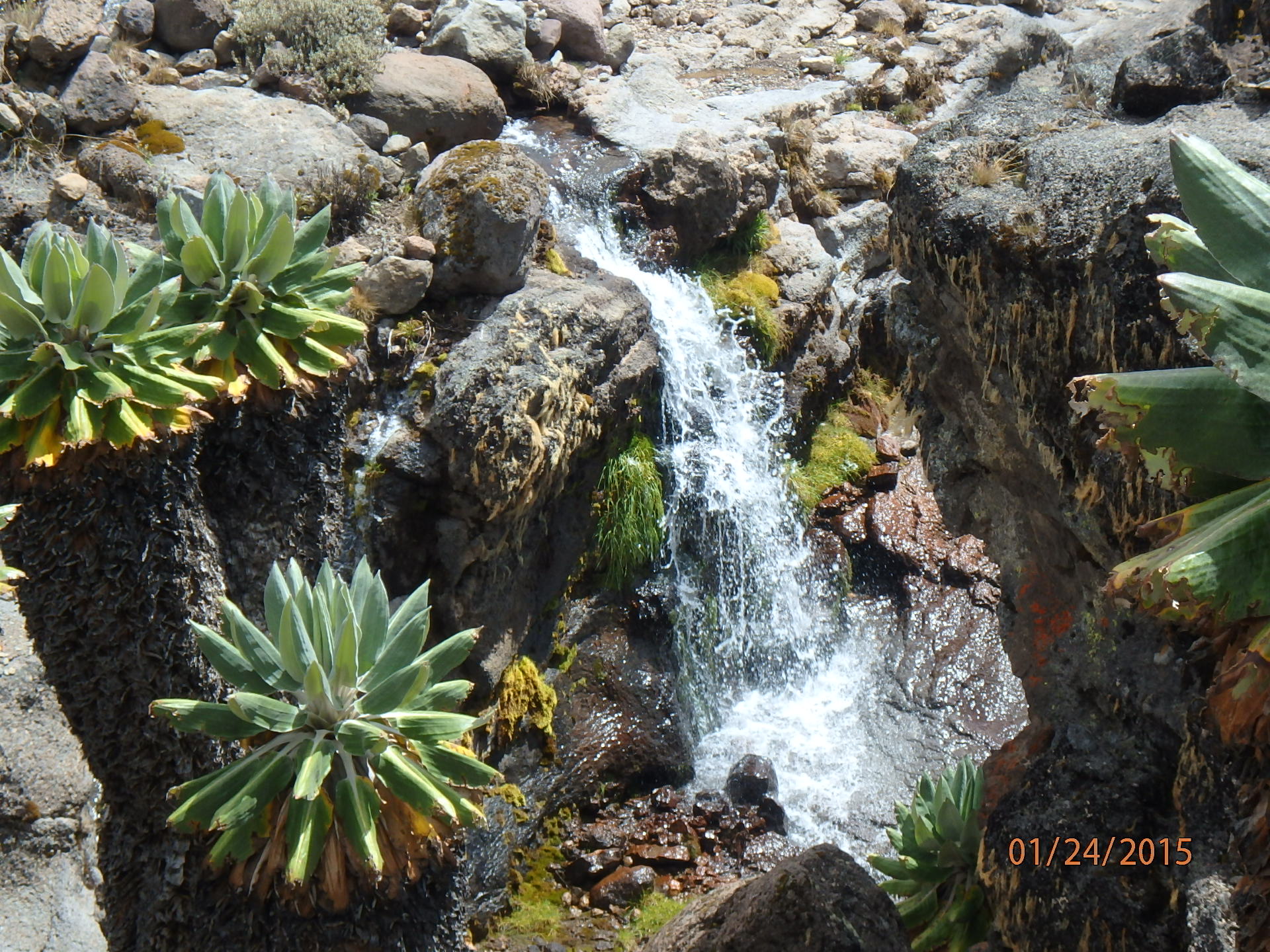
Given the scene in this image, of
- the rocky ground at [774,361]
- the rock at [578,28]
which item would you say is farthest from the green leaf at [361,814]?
the rock at [578,28]

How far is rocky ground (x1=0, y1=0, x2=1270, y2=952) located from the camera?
4492 millimetres

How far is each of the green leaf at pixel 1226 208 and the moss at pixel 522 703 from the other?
21.5 ft

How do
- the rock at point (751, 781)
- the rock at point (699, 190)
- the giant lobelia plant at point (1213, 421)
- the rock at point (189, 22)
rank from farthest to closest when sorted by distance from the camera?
the rock at point (699, 190) < the rock at point (189, 22) < the rock at point (751, 781) < the giant lobelia plant at point (1213, 421)

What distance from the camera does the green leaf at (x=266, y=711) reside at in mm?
4441

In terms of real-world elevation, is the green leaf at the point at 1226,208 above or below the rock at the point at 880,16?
below

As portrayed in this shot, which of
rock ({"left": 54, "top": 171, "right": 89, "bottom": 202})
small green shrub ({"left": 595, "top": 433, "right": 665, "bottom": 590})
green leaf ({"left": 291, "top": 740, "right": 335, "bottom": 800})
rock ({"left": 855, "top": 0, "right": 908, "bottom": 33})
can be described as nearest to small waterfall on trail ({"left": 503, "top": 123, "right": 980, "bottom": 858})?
small green shrub ({"left": 595, "top": 433, "right": 665, "bottom": 590})

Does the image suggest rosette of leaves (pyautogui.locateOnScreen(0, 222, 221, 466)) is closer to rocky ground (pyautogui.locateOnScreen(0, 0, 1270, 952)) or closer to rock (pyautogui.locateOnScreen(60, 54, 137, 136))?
rocky ground (pyautogui.locateOnScreen(0, 0, 1270, 952))

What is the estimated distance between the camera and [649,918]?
25.6 feet

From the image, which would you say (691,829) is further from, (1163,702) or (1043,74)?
(1043,74)

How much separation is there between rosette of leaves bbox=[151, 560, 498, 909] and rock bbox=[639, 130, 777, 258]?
7426mm

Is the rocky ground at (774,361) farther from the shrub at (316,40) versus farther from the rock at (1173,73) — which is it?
the shrub at (316,40)

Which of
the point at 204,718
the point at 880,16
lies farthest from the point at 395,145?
the point at 880,16

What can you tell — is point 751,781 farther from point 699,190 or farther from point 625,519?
point 699,190

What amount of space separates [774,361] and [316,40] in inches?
229
